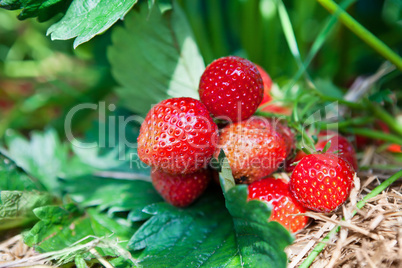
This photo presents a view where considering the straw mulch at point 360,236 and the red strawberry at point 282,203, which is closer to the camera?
the straw mulch at point 360,236

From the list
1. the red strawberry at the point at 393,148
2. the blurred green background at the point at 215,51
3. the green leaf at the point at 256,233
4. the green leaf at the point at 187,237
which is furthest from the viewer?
the blurred green background at the point at 215,51

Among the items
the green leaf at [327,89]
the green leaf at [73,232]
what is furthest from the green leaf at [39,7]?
the green leaf at [327,89]

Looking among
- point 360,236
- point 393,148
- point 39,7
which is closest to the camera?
point 360,236

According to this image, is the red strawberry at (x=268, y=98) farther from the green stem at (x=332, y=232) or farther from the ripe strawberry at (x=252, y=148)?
the green stem at (x=332, y=232)

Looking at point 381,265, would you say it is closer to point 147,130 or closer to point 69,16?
point 147,130

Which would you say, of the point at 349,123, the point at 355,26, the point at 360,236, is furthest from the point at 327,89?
the point at 360,236

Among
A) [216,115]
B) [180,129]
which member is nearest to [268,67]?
[216,115]

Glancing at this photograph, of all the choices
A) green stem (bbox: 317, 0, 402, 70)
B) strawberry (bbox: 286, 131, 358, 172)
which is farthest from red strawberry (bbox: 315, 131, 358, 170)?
green stem (bbox: 317, 0, 402, 70)

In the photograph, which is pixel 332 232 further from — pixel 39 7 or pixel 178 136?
pixel 39 7
